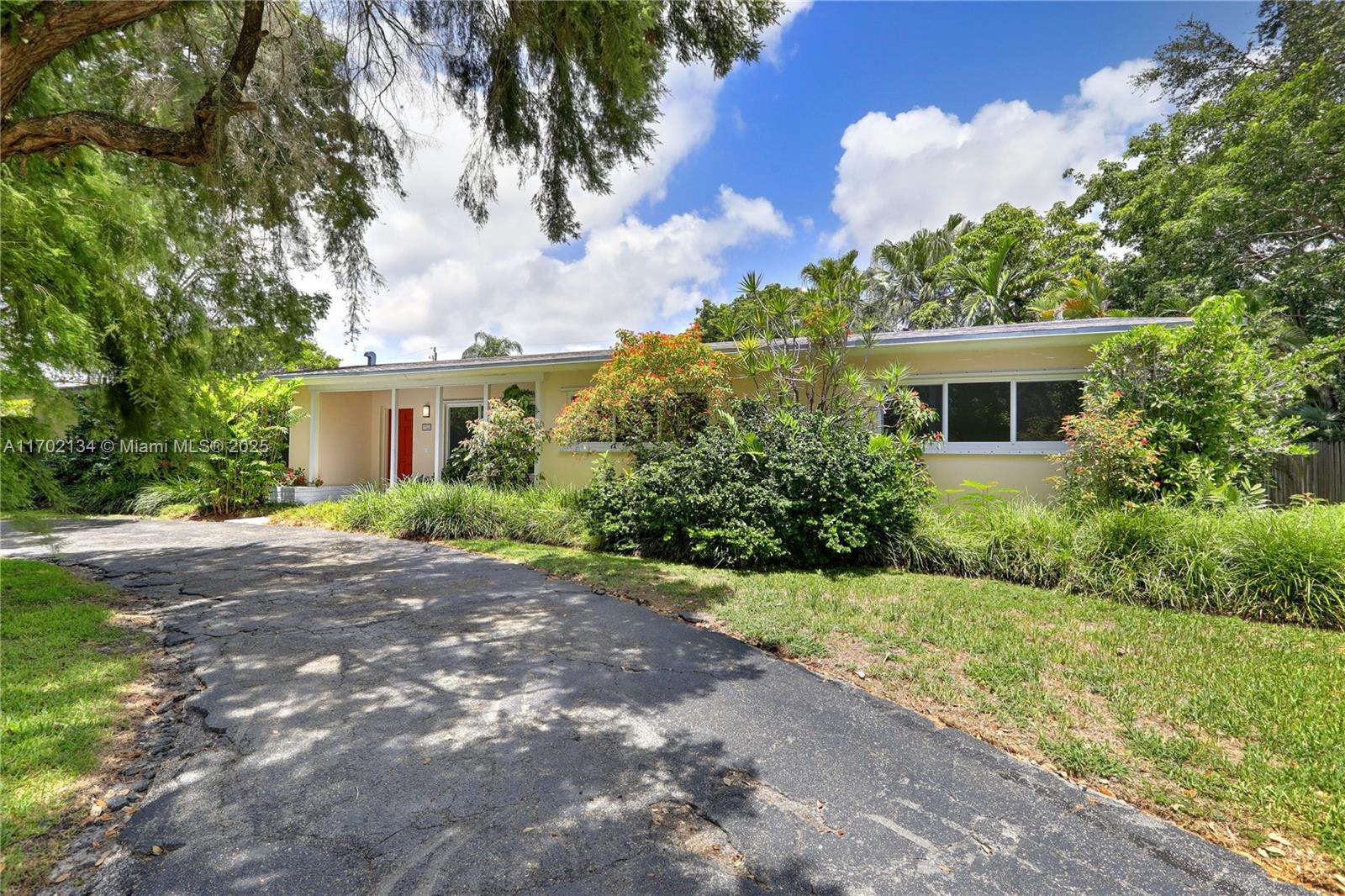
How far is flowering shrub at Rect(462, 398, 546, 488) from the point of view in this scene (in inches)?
476

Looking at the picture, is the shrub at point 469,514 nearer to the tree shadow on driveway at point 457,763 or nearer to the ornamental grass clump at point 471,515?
the ornamental grass clump at point 471,515

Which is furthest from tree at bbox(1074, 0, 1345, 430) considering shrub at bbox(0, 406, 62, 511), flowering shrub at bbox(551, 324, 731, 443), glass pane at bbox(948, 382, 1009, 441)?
shrub at bbox(0, 406, 62, 511)

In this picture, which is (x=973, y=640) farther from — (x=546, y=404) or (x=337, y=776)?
(x=546, y=404)

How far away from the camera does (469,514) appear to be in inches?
405

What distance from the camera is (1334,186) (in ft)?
35.3

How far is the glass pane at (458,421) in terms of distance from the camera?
50.3ft

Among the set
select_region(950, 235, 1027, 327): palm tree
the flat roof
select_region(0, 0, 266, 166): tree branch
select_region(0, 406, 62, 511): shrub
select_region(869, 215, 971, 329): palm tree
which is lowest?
select_region(0, 406, 62, 511): shrub

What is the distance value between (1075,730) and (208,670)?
19.4ft

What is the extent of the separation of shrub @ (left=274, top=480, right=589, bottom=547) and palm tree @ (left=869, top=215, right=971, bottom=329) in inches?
746

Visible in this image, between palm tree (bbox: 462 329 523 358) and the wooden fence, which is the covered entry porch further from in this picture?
palm tree (bbox: 462 329 523 358)

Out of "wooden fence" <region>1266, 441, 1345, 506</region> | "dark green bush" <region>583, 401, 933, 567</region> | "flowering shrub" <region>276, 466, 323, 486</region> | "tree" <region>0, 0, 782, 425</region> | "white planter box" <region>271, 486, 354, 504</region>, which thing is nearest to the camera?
"tree" <region>0, 0, 782, 425</region>

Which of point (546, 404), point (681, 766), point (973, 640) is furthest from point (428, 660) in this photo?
point (546, 404)

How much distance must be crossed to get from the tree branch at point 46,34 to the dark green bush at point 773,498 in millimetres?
6748

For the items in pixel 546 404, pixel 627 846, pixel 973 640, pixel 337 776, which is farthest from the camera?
pixel 546 404
